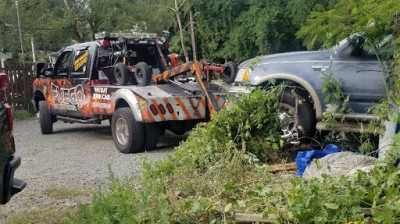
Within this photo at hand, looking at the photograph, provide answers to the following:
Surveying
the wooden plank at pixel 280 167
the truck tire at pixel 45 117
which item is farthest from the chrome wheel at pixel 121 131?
the wooden plank at pixel 280 167

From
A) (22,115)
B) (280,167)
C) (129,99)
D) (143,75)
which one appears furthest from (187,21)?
(280,167)

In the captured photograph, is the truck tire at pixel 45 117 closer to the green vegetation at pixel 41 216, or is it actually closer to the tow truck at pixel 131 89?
the tow truck at pixel 131 89

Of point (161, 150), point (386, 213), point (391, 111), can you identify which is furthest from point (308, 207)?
point (161, 150)

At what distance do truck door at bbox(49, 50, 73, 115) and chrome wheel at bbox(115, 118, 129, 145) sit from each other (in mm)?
2289

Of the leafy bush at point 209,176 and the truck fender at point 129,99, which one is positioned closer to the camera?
the leafy bush at point 209,176

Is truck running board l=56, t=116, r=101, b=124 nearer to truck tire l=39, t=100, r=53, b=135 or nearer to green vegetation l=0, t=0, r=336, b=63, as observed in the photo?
truck tire l=39, t=100, r=53, b=135

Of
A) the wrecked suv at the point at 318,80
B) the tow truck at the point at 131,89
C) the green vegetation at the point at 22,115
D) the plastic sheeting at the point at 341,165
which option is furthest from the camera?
the green vegetation at the point at 22,115

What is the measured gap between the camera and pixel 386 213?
10.3 ft

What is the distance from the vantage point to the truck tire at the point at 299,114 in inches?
272

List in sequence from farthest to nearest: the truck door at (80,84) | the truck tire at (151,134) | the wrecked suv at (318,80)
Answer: the truck door at (80,84) < the truck tire at (151,134) < the wrecked suv at (318,80)

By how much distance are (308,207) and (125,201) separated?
140 cm

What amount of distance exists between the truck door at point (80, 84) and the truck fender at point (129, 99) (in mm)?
1245

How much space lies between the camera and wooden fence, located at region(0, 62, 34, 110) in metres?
16.7

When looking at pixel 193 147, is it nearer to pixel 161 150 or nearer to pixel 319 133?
pixel 319 133
